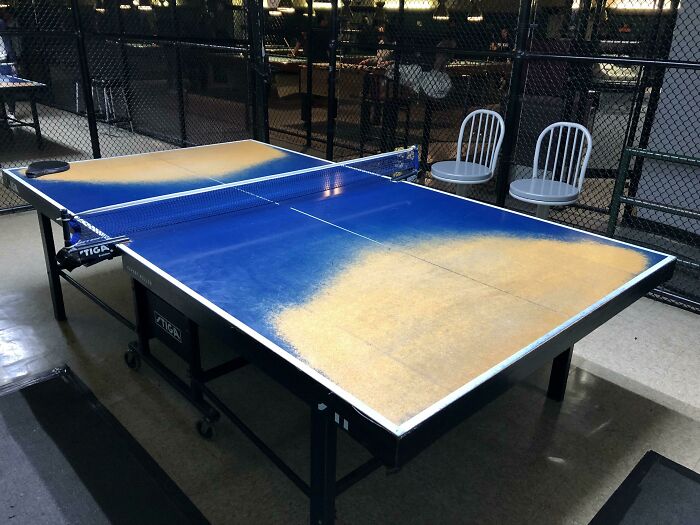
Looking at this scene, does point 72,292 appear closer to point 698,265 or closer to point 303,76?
point 698,265

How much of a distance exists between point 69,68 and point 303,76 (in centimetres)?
436

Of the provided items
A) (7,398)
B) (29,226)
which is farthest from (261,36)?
(7,398)

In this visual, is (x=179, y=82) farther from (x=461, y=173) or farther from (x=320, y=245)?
(x=320, y=245)

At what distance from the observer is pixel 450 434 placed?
2461 mm

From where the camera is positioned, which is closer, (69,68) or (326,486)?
(326,486)

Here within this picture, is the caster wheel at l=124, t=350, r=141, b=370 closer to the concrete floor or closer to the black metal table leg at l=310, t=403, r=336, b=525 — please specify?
the concrete floor

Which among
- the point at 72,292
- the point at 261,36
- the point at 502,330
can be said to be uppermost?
the point at 261,36

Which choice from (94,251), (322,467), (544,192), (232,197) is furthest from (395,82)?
(322,467)

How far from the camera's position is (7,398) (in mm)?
2555

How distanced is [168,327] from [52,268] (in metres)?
1.22

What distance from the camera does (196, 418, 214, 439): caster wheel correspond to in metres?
2.35

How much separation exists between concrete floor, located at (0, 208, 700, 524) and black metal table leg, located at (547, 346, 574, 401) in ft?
0.19

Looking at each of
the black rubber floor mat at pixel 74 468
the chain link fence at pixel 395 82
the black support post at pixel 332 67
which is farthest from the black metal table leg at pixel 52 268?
the black support post at pixel 332 67

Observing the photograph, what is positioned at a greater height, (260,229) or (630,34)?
(630,34)
